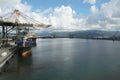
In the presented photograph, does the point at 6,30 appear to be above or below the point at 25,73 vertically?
above

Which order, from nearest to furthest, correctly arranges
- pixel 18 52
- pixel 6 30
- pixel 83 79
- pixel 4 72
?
1. pixel 83 79
2. pixel 4 72
3. pixel 18 52
4. pixel 6 30

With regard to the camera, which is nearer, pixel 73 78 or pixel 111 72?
pixel 73 78

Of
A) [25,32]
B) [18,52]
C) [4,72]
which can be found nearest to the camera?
[4,72]

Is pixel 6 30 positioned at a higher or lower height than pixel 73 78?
higher

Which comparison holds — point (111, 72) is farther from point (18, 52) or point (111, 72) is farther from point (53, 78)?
point (18, 52)

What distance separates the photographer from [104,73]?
123ft

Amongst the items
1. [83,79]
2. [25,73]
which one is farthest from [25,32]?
[83,79]

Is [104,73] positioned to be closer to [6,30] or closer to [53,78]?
[53,78]

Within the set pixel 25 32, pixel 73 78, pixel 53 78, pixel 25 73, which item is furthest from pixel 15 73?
pixel 25 32

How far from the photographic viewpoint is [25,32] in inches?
4213

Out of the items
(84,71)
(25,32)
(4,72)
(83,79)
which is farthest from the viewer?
(25,32)

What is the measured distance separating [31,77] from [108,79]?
15404 mm

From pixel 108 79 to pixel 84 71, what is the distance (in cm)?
712

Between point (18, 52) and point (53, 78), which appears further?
point (18, 52)
